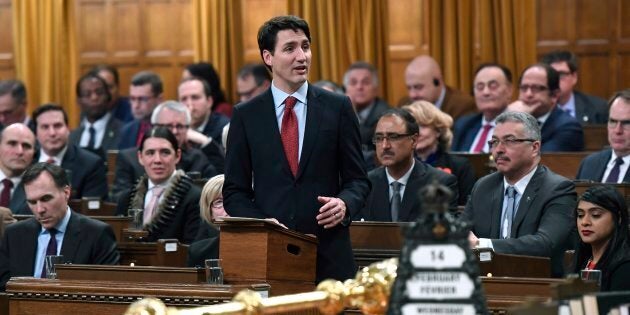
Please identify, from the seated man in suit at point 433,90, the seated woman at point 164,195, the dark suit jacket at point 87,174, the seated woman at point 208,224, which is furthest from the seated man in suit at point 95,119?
the seated woman at point 208,224

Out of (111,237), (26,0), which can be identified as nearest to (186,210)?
(111,237)

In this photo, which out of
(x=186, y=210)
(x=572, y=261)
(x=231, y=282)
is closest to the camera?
(x=231, y=282)

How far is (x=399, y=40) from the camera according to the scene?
1188 cm

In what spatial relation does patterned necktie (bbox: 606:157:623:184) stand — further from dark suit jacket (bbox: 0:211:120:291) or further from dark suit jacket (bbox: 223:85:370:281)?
dark suit jacket (bbox: 223:85:370:281)

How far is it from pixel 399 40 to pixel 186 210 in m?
5.19

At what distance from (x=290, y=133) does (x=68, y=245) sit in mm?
2042

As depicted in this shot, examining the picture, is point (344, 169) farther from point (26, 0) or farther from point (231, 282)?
point (26, 0)

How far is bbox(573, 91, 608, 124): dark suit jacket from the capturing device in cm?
960

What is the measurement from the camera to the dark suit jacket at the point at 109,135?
1036 centimetres

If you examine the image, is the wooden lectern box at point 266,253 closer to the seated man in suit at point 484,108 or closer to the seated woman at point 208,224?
the seated woman at point 208,224

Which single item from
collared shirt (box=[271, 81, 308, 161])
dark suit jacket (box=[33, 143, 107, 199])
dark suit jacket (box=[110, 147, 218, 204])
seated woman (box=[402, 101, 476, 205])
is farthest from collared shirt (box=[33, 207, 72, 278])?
dark suit jacket (box=[33, 143, 107, 199])

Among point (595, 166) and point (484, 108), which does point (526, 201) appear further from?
point (484, 108)

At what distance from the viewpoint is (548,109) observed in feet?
28.1

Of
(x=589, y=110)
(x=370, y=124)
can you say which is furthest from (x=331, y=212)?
(x=589, y=110)
